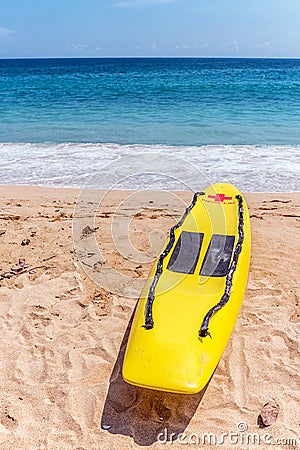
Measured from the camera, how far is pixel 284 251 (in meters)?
5.10

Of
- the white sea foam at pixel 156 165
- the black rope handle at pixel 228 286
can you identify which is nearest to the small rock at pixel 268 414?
the black rope handle at pixel 228 286

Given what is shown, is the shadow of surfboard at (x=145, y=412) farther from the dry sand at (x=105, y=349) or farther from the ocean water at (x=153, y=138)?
the ocean water at (x=153, y=138)

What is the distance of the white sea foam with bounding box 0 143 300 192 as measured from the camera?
8094 mm

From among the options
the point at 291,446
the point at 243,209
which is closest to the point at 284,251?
the point at 243,209

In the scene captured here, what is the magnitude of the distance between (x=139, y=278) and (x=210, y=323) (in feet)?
5.13

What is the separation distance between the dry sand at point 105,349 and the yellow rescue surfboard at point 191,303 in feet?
1.07

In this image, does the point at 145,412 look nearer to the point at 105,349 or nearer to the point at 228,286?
the point at 105,349

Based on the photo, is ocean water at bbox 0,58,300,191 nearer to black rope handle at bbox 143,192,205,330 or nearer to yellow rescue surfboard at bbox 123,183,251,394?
yellow rescue surfboard at bbox 123,183,251,394

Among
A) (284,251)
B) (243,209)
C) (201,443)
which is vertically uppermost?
(243,209)

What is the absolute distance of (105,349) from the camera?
3611mm

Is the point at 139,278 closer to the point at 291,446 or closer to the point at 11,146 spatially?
the point at 291,446

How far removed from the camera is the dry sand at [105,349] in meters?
2.90

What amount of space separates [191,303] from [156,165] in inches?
244

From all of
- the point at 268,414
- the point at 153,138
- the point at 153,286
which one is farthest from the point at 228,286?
the point at 153,138
